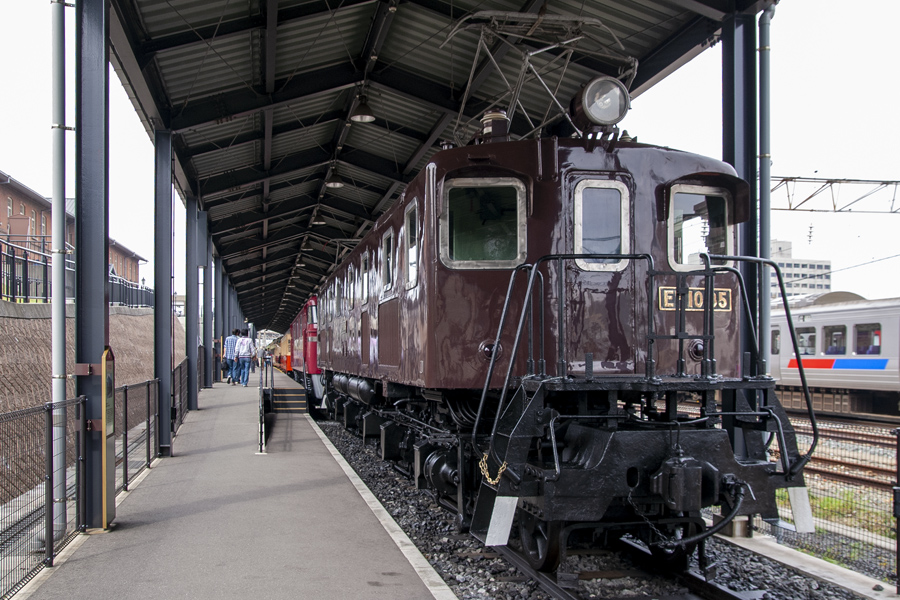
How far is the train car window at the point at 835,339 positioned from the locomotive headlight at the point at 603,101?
14.7 metres

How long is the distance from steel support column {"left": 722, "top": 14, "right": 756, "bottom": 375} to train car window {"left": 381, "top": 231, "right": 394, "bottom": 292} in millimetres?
3599

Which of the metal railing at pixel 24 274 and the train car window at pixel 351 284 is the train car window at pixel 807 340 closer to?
the train car window at pixel 351 284

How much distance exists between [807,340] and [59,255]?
18794mm

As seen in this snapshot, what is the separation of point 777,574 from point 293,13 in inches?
370

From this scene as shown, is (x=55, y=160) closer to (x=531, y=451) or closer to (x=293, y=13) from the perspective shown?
(x=531, y=451)

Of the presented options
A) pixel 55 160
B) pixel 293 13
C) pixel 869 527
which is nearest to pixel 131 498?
pixel 55 160

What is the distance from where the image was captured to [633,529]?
5.44 m

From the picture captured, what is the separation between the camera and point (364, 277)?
10.3 meters

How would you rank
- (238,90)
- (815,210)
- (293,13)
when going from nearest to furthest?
(293,13) < (238,90) < (815,210)

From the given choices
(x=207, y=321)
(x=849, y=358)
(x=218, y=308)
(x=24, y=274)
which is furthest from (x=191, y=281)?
(x=849, y=358)

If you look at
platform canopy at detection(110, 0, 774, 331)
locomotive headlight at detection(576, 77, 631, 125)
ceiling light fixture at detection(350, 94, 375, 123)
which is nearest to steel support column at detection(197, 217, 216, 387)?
platform canopy at detection(110, 0, 774, 331)

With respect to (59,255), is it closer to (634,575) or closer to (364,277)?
(364,277)

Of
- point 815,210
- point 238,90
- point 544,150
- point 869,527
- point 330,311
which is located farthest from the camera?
point 815,210

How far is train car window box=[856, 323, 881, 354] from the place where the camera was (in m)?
16.9
